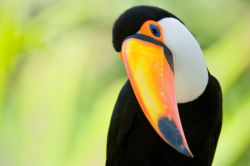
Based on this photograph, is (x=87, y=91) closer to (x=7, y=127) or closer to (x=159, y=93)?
(x=7, y=127)

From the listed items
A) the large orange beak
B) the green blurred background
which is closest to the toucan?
the large orange beak

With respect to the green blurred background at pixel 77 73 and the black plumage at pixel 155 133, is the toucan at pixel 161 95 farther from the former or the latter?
the green blurred background at pixel 77 73

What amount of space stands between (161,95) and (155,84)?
0.11 ft

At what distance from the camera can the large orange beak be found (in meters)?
1.13

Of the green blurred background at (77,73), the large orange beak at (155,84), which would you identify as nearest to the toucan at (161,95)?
the large orange beak at (155,84)

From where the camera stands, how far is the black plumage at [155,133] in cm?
142

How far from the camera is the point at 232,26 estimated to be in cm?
211

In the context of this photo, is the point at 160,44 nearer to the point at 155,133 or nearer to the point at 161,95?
the point at 161,95

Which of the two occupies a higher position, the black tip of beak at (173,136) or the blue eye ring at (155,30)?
the blue eye ring at (155,30)

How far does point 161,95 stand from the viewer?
1.19 meters

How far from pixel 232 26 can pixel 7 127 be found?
1.03m

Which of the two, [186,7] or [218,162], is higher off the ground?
[186,7]

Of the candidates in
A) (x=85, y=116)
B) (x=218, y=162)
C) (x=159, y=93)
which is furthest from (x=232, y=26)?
(x=159, y=93)

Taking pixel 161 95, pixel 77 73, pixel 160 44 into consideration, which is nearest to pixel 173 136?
pixel 161 95
